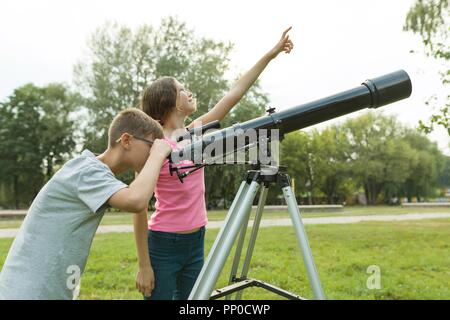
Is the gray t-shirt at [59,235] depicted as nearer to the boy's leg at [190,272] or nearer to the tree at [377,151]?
the boy's leg at [190,272]

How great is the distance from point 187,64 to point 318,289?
26.3 meters

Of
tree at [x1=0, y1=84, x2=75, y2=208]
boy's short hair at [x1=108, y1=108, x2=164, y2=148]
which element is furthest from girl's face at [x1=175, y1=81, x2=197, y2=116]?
tree at [x1=0, y1=84, x2=75, y2=208]

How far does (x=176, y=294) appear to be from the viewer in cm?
243

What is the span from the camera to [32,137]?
123ft

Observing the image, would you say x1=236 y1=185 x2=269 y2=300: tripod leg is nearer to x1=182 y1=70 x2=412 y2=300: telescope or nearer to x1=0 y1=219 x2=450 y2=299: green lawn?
x1=182 y1=70 x2=412 y2=300: telescope

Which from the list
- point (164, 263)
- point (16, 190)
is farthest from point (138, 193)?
point (16, 190)

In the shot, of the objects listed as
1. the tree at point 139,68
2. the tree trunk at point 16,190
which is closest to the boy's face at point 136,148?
the tree at point 139,68

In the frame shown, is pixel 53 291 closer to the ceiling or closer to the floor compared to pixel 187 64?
closer to the floor

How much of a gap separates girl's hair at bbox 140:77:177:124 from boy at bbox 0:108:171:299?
627mm

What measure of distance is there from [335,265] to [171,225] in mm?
4424

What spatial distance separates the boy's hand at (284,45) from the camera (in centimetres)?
260

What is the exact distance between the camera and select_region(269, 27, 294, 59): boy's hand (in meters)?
2.60

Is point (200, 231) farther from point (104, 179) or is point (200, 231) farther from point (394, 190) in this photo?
point (394, 190)
